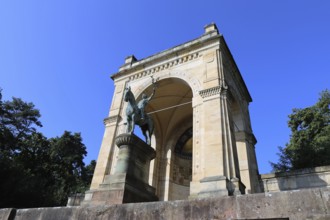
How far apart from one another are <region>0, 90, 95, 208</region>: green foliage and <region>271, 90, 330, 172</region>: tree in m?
18.7

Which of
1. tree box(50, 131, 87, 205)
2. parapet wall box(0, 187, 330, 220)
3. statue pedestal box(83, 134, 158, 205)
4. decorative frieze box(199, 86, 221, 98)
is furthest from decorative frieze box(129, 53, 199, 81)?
tree box(50, 131, 87, 205)

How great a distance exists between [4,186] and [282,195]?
58.8ft

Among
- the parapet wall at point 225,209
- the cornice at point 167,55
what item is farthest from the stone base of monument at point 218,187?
the cornice at point 167,55

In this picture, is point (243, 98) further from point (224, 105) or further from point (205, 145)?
point (205, 145)

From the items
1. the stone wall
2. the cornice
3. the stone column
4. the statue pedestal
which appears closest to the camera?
the statue pedestal

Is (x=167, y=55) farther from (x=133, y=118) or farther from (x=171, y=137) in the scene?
(x=133, y=118)

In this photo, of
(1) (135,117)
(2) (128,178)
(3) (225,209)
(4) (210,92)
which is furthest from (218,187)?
(3) (225,209)

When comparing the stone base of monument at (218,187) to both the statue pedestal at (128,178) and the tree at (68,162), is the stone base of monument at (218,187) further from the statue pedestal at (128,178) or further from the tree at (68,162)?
the tree at (68,162)

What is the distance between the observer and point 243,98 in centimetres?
1457

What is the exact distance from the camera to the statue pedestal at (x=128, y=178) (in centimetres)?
598

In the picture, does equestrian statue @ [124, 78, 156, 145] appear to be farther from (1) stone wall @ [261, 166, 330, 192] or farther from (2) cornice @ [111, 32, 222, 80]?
(1) stone wall @ [261, 166, 330, 192]

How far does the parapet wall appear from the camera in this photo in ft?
9.82

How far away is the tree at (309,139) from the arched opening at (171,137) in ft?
24.7

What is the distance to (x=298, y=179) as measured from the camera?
10.2m
